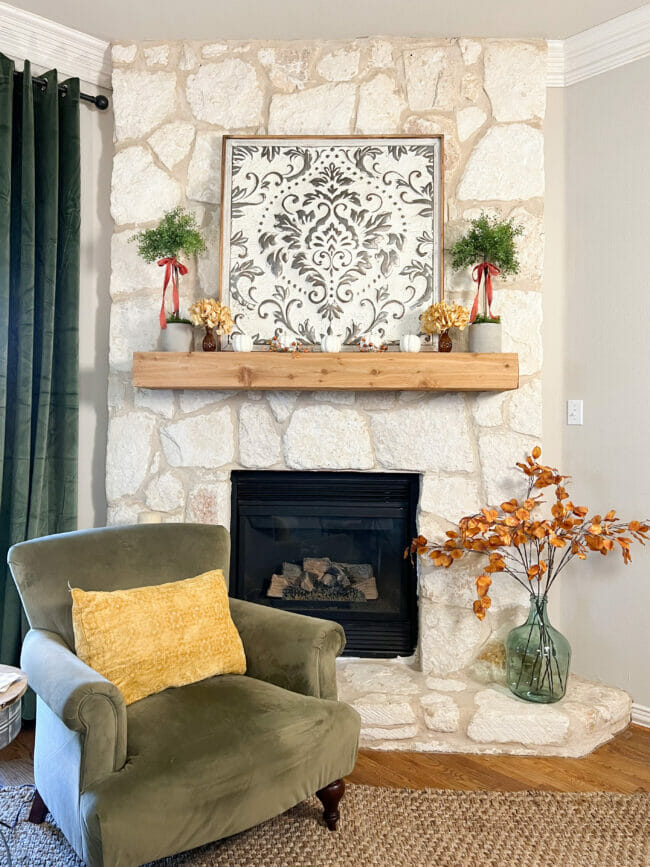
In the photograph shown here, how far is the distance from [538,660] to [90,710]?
1.68 meters

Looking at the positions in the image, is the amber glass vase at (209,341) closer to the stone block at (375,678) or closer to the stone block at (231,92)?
the stone block at (231,92)

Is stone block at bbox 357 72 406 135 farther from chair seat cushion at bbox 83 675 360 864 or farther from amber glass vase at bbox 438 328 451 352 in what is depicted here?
chair seat cushion at bbox 83 675 360 864

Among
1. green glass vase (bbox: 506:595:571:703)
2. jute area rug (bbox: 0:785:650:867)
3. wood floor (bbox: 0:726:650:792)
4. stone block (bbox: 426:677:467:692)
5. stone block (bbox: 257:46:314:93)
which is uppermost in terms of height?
stone block (bbox: 257:46:314:93)

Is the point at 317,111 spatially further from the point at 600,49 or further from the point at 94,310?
the point at 94,310

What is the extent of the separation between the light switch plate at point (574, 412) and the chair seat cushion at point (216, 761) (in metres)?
1.60

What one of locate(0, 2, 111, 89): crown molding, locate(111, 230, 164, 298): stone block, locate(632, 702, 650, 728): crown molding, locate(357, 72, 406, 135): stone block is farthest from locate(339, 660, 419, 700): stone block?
locate(0, 2, 111, 89): crown molding

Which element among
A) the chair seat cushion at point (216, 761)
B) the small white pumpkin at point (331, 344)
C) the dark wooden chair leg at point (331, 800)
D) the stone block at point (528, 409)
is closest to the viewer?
the chair seat cushion at point (216, 761)

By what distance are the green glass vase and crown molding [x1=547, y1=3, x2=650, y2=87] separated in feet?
7.00

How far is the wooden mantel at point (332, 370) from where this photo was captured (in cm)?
258

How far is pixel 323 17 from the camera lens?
269 cm

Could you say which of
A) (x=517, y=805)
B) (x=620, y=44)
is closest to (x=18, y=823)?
(x=517, y=805)

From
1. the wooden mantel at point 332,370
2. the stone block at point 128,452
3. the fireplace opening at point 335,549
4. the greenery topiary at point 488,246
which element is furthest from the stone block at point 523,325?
the stone block at point 128,452

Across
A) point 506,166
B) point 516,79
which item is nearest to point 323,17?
point 516,79

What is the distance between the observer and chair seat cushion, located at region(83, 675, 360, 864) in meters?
1.50
